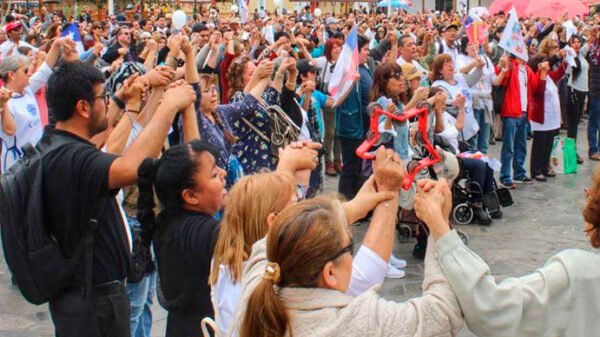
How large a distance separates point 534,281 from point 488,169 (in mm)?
6222

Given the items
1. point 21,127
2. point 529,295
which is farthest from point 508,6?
point 529,295

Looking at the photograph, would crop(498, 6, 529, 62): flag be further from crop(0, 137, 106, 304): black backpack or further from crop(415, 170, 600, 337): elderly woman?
crop(415, 170, 600, 337): elderly woman

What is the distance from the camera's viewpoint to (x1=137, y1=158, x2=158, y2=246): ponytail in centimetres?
330

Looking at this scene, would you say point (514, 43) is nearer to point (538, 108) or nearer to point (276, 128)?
point (538, 108)

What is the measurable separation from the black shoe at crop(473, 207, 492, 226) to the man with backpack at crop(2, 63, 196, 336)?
5460 millimetres

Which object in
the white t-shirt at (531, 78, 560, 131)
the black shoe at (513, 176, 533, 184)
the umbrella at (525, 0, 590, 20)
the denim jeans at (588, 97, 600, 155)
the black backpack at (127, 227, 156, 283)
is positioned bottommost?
the black shoe at (513, 176, 533, 184)

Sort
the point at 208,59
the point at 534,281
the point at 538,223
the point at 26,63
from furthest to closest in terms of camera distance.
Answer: the point at 208,59 → the point at 538,223 → the point at 26,63 → the point at 534,281

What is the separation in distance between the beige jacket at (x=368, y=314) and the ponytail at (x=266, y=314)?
0.03 metres

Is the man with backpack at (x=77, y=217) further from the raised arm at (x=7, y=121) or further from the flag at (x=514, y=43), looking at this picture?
the flag at (x=514, y=43)

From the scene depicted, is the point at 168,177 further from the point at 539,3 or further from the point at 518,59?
the point at 539,3

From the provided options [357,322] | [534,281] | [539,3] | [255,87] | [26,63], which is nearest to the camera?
[357,322]

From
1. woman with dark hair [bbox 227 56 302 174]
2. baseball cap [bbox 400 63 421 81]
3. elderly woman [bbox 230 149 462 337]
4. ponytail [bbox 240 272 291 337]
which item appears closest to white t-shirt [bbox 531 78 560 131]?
baseball cap [bbox 400 63 421 81]

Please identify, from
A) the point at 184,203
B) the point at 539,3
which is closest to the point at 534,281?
the point at 184,203

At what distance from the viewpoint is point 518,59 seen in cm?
1013
